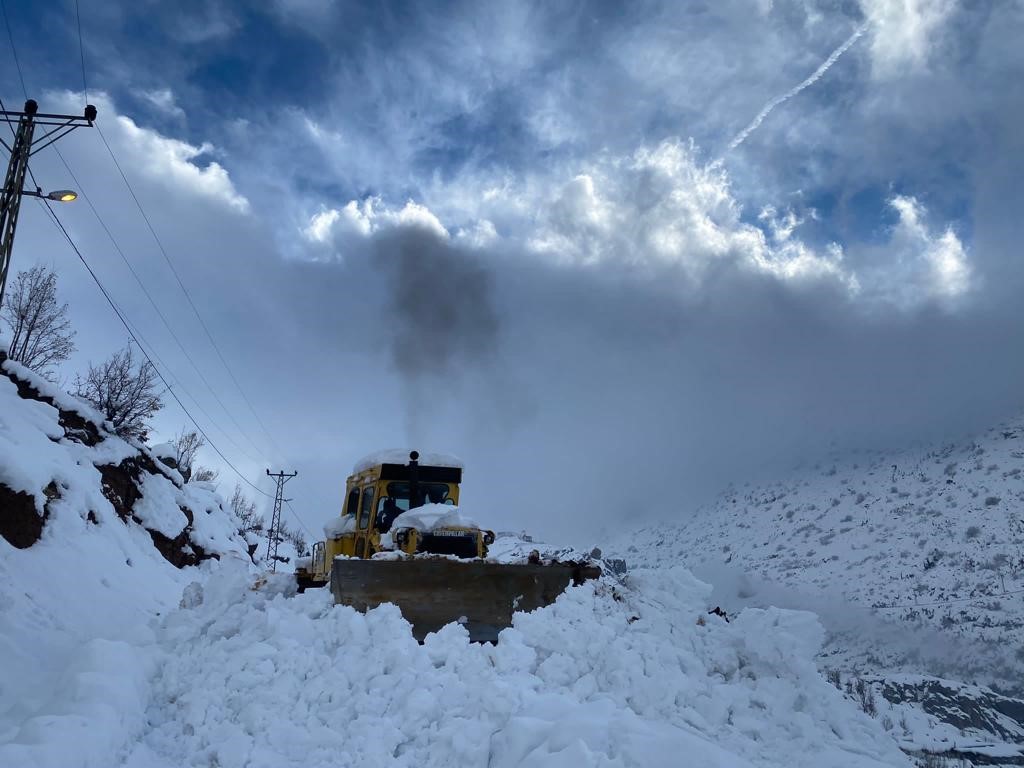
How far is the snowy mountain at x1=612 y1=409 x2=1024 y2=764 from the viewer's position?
11.9 meters

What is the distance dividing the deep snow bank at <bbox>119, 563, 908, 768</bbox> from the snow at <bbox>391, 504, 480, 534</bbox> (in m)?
2.49

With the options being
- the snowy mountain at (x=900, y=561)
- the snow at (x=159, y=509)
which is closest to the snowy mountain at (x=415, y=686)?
the snowy mountain at (x=900, y=561)

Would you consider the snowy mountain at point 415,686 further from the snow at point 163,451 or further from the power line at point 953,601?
the snow at point 163,451

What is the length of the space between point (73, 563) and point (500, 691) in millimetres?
8532

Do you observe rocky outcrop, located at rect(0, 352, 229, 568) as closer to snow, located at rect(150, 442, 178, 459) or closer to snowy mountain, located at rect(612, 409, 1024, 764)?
snow, located at rect(150, 442, 178, 459)

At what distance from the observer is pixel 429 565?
793 centimetres

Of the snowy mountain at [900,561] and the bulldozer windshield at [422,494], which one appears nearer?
the bulldozer windshield at [422,494]

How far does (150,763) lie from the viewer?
5.28 metres

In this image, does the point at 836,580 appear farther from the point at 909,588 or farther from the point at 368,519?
the point at 368,519

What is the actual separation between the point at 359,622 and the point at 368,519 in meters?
4.63

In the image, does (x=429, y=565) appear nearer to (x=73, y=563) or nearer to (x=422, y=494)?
(x=422, y=494)

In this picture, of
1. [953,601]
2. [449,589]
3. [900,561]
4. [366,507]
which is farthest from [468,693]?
[900,561]

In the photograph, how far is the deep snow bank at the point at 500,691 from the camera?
5.27 meters

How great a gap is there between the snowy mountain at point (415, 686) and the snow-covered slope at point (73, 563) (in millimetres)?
43
